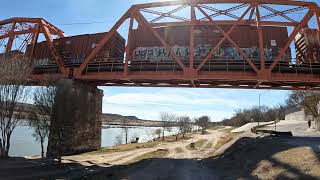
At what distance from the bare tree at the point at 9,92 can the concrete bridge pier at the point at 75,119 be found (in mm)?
4155

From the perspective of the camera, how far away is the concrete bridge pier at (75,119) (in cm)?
3712

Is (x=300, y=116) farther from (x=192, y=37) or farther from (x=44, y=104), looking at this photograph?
(x=44, y=104)

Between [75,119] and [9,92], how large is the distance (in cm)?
776

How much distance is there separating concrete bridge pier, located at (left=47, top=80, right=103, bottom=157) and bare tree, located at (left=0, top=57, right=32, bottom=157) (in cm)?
415

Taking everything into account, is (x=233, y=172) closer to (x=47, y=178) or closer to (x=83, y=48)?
(x=47, y=178)

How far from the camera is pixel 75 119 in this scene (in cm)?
4028

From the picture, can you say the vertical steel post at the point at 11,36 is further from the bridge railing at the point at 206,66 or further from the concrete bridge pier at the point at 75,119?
the bridge railing at the point at 206,66

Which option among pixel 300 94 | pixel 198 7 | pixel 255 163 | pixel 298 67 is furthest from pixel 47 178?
pixel 300 94

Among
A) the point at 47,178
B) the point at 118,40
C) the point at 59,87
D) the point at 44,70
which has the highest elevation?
the point at 118,40

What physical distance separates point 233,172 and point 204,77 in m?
13.6

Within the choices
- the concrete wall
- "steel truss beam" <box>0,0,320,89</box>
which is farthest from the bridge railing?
the concrete wall

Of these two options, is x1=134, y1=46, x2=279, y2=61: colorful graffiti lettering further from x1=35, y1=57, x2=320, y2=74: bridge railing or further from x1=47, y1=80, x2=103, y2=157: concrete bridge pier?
x1=47, y1=80, x2=103, y2=157: concrete bridge pier

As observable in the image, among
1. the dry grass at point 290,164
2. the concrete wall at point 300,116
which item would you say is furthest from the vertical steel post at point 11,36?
the concrete wall at point 300,116

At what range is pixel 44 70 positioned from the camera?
48.4 metres
